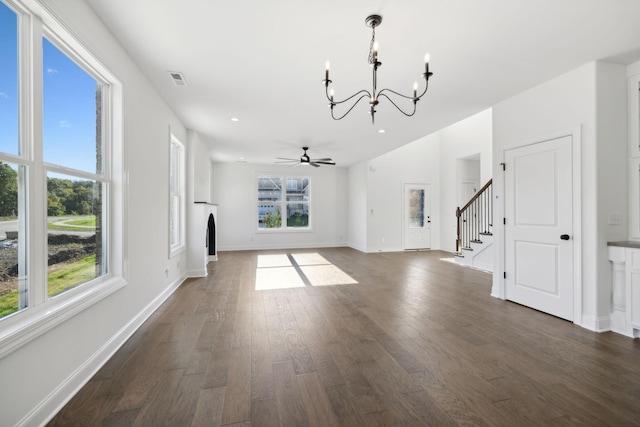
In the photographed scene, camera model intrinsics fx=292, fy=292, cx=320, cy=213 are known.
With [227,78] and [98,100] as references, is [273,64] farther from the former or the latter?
[98,100]

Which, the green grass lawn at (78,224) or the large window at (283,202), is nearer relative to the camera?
the green grass lawn at (78,224)

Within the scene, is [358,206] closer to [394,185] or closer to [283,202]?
[394,185]

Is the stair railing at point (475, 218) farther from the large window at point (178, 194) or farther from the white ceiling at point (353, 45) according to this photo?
the large window at point (178, 194)

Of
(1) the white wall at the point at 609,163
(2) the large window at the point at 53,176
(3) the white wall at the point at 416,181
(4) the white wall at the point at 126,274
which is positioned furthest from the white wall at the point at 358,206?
(2) the large window at the point at 53,176

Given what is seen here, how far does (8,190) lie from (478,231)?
24.9 ft

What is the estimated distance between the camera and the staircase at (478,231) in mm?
5965

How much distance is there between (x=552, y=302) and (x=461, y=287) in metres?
1.33

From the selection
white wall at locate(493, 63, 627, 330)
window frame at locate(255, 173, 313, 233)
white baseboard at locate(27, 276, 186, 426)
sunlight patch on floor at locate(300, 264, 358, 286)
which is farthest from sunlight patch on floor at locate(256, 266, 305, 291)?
white wall at locate(493, 63, 627, 330)

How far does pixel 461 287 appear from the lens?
462 centimetres

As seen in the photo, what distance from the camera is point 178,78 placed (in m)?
3.26

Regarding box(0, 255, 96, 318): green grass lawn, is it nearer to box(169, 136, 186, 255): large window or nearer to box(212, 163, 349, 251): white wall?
box(169, 136, 186, 255): large window

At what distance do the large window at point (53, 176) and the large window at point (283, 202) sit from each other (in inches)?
266

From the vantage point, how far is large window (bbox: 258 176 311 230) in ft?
31.0

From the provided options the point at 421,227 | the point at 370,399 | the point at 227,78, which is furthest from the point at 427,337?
the point at 421,227
